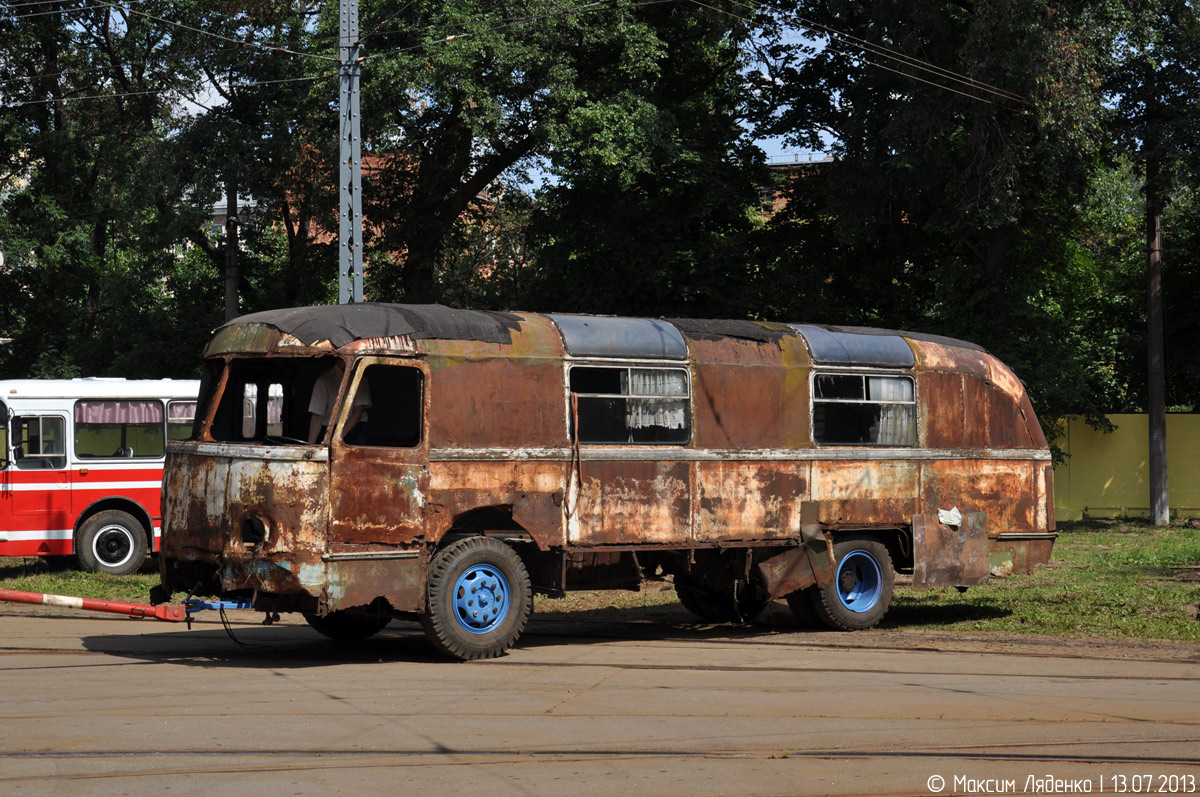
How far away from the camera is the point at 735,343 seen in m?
13.6

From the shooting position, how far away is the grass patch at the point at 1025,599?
1425 cm

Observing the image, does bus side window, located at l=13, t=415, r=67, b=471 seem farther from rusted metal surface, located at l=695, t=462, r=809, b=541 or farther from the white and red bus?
rusted metal surface, located at l=695, t=462, r=809, b=541

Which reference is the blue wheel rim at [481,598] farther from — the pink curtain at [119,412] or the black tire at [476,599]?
the pink curtain at [119,412]

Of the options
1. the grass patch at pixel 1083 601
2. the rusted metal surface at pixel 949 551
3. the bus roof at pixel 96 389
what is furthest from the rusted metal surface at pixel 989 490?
the bus roof at pixel 96 389

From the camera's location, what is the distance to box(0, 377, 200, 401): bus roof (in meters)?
19.7

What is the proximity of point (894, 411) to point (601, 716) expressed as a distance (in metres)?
6.89

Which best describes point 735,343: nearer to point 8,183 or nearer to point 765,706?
point 765,706

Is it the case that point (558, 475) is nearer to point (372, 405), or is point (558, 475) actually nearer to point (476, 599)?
point (476, 599)

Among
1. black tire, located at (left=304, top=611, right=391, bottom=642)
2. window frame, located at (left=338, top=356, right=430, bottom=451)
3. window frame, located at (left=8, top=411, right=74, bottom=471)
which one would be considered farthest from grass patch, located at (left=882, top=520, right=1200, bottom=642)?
window frame, located at (left=8, top=411, right=74, bottom=471)

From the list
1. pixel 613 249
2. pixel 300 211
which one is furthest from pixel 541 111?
pixel 300 211

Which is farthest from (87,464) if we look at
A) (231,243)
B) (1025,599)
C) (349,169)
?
(1025,599)

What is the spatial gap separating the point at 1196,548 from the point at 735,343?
12632mm

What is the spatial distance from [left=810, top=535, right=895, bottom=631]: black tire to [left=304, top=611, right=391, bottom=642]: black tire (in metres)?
4.63

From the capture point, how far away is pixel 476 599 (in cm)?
1173
